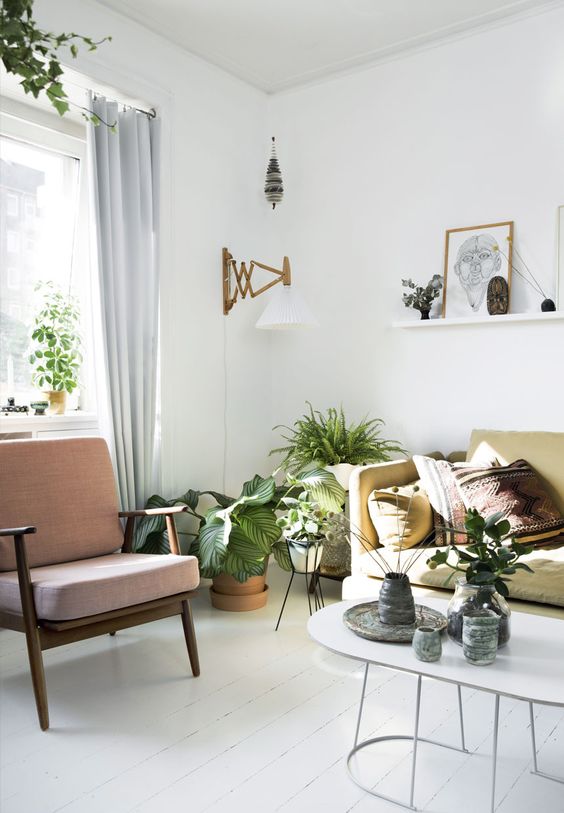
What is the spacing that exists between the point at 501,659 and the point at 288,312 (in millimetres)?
2248

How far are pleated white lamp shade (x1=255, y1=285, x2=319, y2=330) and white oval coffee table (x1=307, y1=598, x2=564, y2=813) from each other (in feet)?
6.08

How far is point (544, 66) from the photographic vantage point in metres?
3.53

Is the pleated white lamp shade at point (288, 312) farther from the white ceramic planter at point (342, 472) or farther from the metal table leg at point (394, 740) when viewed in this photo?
the metal table leg at point (394, 740)

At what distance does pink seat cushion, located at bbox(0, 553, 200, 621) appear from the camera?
237 centimetres

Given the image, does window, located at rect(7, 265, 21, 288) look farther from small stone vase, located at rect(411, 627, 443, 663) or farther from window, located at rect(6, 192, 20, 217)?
small stone vase, located at rect(411, 627, 443, 663)

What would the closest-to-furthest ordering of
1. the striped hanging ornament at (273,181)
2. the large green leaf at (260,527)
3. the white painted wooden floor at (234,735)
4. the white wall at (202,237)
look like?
1. the white painted wooden floor at (234,735)
2. the large green leaf at (260,527)
3. the white wall at (202,237)
4. the striped hanging ornament at (273,181)

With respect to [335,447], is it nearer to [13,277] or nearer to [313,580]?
[313,580]

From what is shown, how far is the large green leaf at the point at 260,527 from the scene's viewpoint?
335cm

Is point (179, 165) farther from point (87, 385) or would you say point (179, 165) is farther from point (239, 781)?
point (239, 781)

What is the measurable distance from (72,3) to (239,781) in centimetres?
318

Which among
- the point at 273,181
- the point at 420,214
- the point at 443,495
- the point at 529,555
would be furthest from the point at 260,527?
the point at 273,181

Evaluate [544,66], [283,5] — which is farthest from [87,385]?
[544,66]

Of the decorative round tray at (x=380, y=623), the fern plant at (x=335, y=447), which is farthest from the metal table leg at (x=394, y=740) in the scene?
the fern plant at (x=335, y=447)

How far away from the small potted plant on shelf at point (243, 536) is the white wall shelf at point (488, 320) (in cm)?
96
